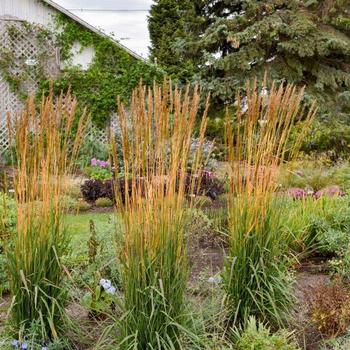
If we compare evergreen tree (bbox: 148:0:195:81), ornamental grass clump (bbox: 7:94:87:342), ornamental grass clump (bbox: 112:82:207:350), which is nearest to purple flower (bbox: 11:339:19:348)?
ornamental grass clump (bbox: 7:94:87:342)

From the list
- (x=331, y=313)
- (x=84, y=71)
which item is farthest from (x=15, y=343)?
(x=84, y=71)

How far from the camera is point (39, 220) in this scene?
8.13 ft

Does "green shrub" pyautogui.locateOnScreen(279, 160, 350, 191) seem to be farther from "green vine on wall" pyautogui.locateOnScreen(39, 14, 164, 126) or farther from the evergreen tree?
the evergreen tree

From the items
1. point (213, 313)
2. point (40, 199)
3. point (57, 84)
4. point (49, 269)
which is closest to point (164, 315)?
point (213, 313)

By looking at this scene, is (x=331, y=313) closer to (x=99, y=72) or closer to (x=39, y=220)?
(x=39, y=220)

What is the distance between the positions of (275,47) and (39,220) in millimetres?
11317

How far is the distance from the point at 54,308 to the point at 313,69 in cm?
1129

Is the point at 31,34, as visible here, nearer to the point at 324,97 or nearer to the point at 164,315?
the point at 324,97

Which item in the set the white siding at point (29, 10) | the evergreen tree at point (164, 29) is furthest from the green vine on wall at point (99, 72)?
the evergreen tree at point (164, 29)

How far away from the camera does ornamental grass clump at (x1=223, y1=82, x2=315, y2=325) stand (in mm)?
2688

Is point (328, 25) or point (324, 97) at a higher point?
point (328, 25)

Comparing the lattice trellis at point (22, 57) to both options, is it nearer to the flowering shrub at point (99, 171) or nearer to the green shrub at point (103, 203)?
the flowering shrub at point (99, 171)

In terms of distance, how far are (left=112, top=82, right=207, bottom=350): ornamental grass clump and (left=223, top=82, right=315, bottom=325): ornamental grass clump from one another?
45 centimetres

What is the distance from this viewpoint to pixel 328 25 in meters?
13.1
